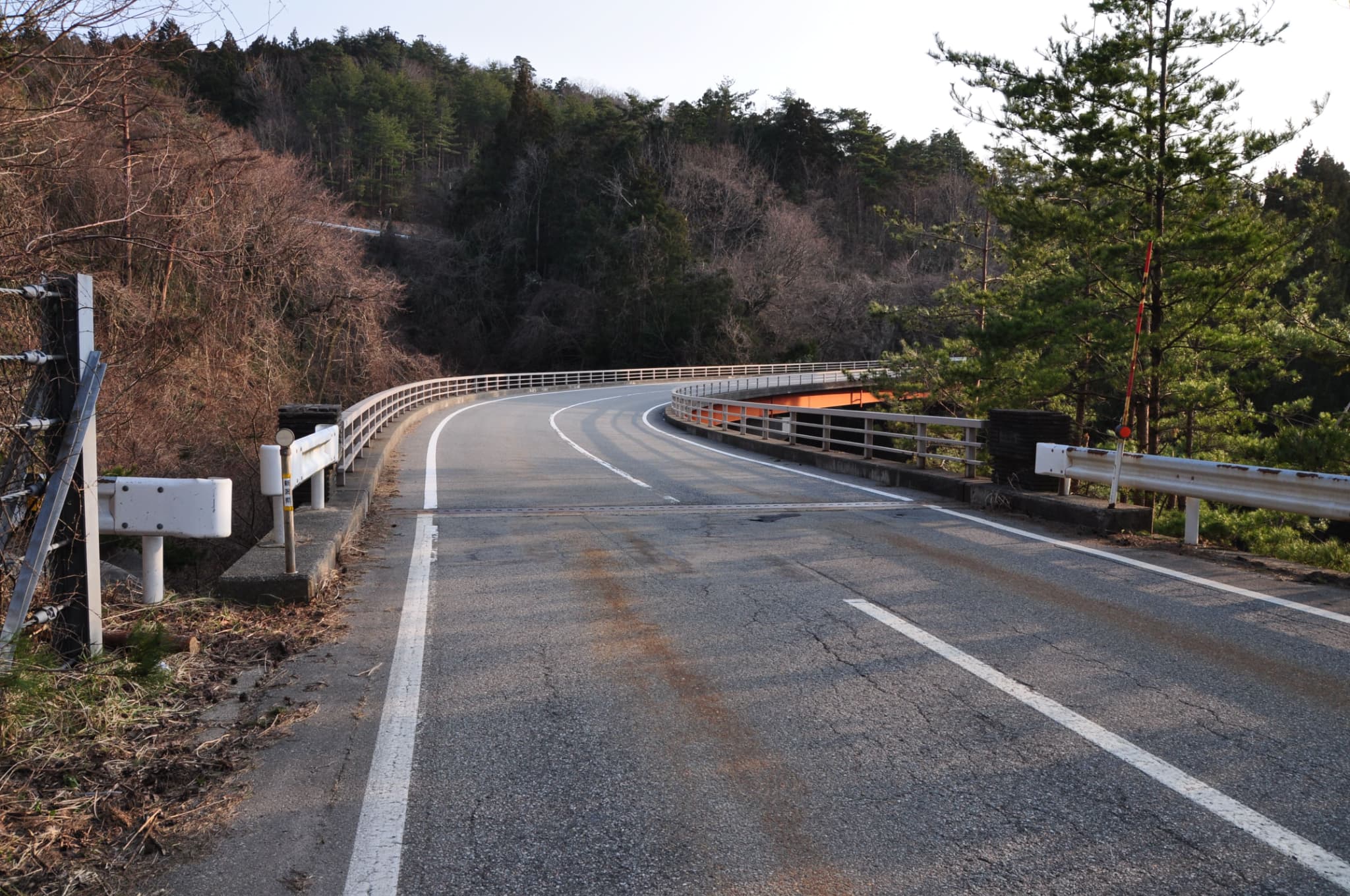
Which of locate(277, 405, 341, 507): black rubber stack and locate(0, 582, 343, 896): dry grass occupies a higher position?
locate(277, 405, 341, 507): black rubber stack

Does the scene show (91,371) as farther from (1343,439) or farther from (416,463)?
(1343,439)

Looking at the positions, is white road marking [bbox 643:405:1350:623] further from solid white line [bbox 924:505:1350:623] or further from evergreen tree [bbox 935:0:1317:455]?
evergreen tree [bbox 935:0:1317:455]

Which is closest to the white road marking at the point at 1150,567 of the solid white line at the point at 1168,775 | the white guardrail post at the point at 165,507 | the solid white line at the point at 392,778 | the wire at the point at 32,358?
the solid white line at the point at 1168,775

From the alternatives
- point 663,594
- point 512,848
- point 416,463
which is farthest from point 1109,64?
point 512,848

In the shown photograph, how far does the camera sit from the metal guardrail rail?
570 inches

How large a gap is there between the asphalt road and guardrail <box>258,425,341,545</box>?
99cm

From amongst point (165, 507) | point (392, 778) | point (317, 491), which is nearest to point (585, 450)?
point (317, 491)

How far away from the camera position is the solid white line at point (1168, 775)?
337 cm

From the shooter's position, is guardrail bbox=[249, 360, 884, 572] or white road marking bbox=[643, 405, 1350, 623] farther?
guardrail bbox=[249, 360, 884, 572]

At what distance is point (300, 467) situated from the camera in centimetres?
788

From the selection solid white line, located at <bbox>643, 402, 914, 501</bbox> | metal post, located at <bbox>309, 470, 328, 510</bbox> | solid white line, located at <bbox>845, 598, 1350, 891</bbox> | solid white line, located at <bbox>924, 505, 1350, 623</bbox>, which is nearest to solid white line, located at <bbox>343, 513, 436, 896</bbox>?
solid white line, located at <bbox>845, 598, 1350, 891</bbox>

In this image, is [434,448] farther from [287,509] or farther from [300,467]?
[287,509]

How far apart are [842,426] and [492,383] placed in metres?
29.0

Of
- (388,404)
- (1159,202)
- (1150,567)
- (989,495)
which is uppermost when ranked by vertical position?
(1159,202)
